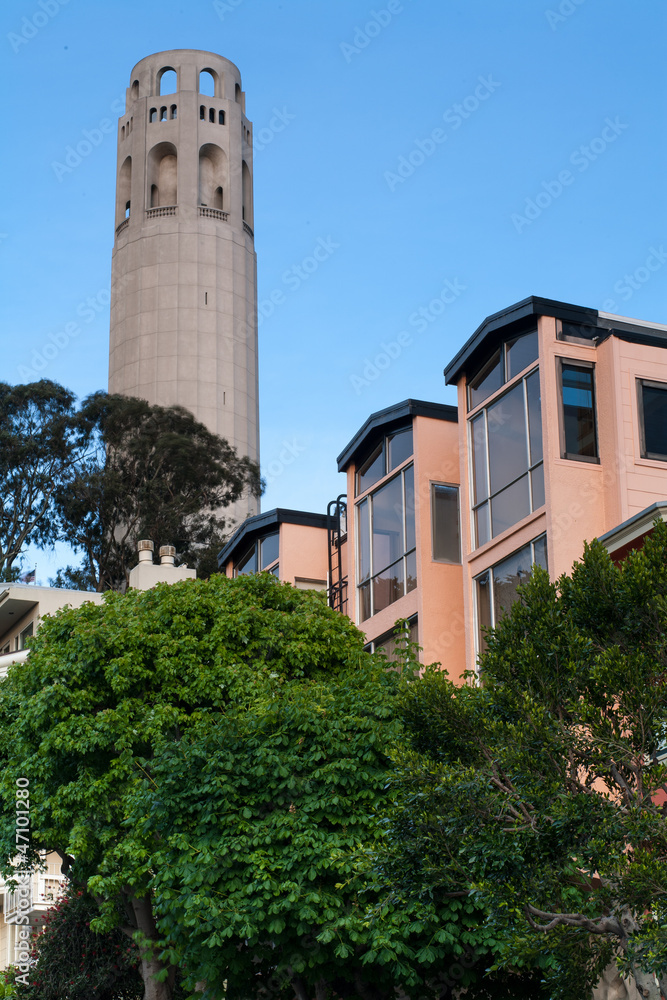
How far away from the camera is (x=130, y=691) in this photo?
21.1 metres

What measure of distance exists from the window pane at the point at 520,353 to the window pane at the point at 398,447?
12.6 ft

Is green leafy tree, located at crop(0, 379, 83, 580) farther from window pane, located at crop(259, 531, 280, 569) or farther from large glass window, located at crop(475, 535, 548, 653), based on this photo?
large glass window, located at crop(475, 535, 548, 653)

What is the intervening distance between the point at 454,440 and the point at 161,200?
69.2 metres

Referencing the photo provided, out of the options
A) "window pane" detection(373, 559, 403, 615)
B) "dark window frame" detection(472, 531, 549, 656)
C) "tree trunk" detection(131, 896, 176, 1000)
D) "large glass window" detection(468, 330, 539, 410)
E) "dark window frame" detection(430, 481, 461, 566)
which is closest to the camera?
"tree trunk" detection(131, 896, 176, 1000)

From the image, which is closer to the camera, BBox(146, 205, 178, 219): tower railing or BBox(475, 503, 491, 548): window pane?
BBox(475, 503, 491, 548): window pane

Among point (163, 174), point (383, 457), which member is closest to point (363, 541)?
point (383, 457)

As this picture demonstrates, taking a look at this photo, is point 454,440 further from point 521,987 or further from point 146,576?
point 146,576

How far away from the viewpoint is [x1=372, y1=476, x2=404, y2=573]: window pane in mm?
26609

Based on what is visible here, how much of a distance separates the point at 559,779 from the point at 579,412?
11.1m

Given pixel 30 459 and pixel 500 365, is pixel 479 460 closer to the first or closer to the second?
pixel 500 365

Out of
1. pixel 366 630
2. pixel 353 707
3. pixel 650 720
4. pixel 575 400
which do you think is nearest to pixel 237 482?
pixel 366 630

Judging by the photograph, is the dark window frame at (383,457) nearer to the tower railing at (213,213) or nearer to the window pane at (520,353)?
the window pane at (520,353)

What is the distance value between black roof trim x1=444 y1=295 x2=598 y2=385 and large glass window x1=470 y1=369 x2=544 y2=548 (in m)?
1.05

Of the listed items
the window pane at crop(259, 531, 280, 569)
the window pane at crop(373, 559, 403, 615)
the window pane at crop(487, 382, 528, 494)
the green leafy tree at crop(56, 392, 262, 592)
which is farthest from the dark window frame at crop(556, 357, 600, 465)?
the green leafy tree at crop(56, 392, 262, 592)
